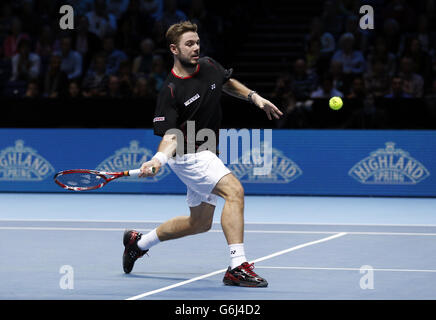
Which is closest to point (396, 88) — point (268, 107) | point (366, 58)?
point (366, 58)

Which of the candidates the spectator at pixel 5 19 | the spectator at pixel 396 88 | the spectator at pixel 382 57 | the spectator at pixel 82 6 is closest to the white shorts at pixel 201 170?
the spectator at pixel 396 88

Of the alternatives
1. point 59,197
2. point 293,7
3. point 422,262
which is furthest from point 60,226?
point 293,7

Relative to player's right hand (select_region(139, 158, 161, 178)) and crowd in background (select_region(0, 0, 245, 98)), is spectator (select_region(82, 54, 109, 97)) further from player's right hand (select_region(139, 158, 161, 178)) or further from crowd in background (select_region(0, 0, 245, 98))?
player's right hand (select_region(139, 158, 161, 178))

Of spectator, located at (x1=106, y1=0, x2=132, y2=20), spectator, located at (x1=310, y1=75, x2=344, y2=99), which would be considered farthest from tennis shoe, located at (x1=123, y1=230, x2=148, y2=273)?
spectator, located at (x1=106, y1=0, x2=132, y2=20)

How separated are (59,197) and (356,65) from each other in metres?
5.30

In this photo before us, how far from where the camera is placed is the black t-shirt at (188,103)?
6758mm

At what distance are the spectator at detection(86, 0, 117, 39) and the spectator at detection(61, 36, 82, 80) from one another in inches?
33.1

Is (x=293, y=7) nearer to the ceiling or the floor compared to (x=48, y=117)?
nearer to the ceiling

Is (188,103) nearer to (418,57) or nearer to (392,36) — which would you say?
(418,57)

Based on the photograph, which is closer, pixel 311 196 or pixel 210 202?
pixel 210 202
